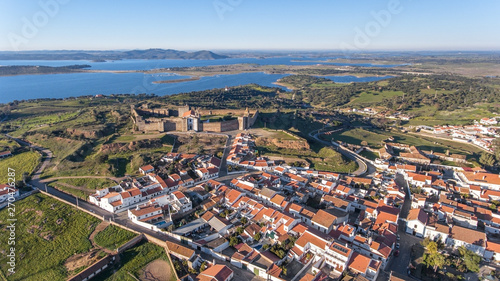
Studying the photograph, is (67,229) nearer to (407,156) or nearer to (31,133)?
(31,133)

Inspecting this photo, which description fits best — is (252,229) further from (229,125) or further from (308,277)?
(229,125)

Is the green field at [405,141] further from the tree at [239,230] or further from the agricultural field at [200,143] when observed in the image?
the tree at [239,230]

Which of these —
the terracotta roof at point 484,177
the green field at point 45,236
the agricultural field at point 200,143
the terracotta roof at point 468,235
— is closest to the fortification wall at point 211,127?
the agricultural field at point 200,143

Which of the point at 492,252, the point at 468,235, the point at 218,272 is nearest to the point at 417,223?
the point at 468,235

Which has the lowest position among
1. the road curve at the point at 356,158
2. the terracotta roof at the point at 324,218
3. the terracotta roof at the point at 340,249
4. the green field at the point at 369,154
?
the green field at the point at 369,154

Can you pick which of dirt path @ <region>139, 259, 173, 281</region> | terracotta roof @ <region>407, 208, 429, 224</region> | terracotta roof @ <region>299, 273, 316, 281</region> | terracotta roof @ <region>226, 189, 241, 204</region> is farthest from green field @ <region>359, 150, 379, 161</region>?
dirt path @ <region>139, 259, 173, 281</region>
